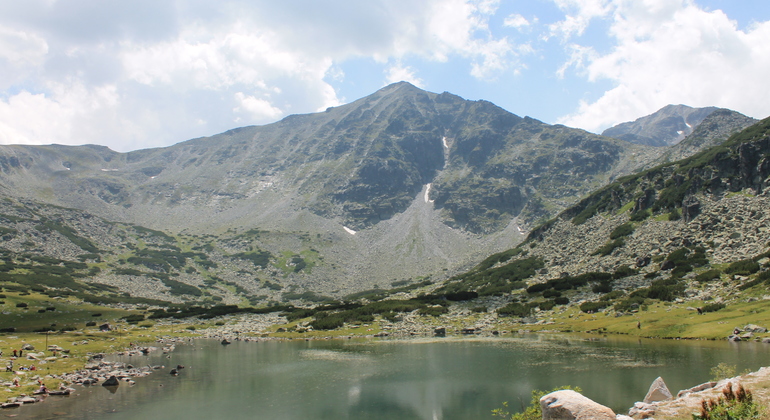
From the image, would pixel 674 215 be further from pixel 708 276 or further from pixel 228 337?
pixel 228 337

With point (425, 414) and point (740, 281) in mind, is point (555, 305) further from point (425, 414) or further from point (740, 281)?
point (425, 414)

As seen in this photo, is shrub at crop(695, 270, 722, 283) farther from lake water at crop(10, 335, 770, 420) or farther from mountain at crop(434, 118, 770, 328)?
lake water at crop(10, 335, 770, 420)

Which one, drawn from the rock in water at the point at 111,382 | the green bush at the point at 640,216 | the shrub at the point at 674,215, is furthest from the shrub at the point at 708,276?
the rock in water at the point at 111,382

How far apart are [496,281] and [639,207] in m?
47.5

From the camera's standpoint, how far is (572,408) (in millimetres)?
18156

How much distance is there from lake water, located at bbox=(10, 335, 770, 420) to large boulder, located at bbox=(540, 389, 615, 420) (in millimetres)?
11727

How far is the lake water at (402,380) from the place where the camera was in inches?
1313

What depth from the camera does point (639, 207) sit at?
125625mm

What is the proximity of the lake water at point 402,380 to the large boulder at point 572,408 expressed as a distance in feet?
38.5

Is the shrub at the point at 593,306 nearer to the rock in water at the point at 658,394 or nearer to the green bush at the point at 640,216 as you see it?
the green bush at the point at 640,216

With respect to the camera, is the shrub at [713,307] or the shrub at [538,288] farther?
the shrub at [538,288]

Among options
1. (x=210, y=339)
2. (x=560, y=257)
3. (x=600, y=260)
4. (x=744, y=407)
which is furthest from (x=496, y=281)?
(x=744, y=407)

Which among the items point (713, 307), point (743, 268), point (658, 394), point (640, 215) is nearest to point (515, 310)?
point (713, 307)

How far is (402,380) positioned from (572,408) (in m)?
28.5
